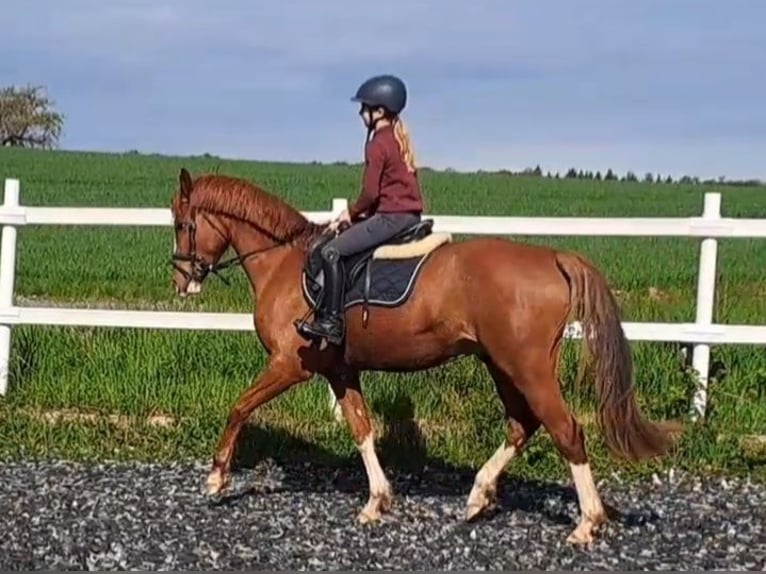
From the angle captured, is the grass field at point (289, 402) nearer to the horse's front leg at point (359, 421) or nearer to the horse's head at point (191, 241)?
the horse's front leg at point (359, 421)

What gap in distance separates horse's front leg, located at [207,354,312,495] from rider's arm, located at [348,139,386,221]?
1058 mm

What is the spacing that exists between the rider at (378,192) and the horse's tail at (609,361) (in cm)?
103

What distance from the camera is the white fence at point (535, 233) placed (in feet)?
32.2

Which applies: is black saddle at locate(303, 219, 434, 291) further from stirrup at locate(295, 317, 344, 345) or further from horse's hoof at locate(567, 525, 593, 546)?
horse's hoof at locate(567, 525, 593, 546)

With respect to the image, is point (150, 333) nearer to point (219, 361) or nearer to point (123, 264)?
point (219, 361)

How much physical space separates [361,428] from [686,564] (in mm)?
2313

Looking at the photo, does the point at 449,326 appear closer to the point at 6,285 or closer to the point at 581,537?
the point at 581,537

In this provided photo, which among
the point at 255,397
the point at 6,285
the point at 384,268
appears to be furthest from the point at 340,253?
the point at 6,285

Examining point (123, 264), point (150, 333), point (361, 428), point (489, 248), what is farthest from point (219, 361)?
point (123, 264)

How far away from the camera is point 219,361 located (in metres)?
10.9

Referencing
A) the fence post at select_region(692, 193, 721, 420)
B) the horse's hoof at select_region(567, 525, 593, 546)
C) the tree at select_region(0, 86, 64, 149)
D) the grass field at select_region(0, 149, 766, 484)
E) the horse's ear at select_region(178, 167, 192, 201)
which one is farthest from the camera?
the tree at select_region(0, 86, 64, 149)

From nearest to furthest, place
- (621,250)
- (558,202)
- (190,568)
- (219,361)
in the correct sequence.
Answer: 1. (190,568)
2. (219,361)
3. (621,250)
4. (558,202)

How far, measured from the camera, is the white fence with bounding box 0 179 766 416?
9812 millimetres

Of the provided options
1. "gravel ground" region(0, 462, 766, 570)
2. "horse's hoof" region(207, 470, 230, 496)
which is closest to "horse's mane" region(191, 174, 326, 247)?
"horse's hoof" region(207, 470, 230, 496)
